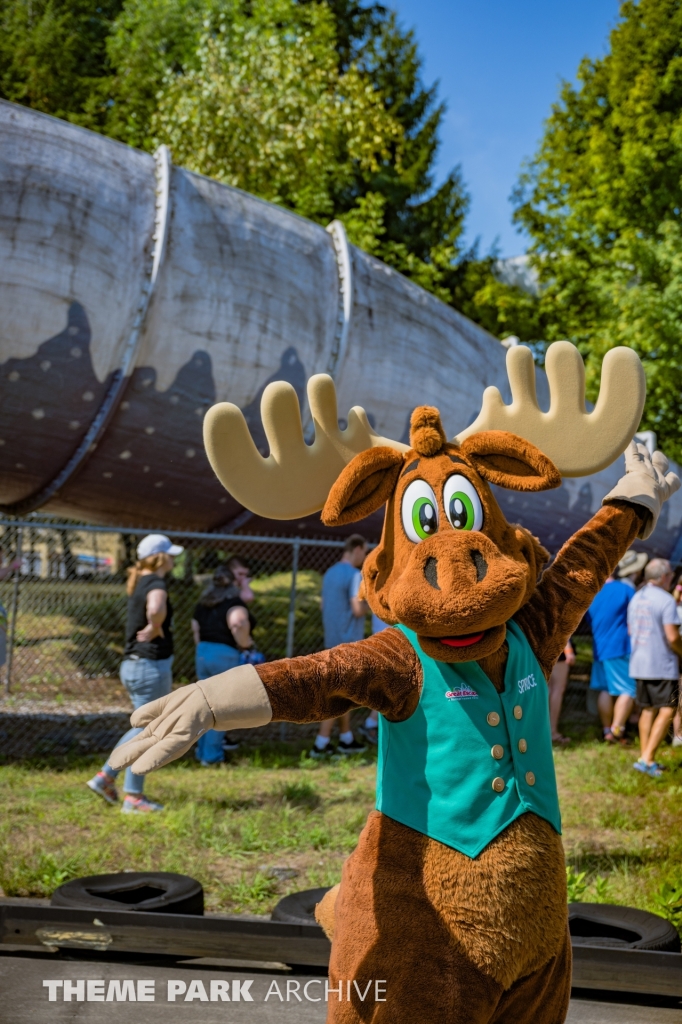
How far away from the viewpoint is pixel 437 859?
6.60 ft

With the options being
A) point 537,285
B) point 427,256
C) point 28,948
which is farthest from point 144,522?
point 537,285

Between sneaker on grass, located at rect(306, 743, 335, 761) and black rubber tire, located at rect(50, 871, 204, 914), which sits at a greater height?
black rubber tire, located at rect(50, 871, 204, 914)

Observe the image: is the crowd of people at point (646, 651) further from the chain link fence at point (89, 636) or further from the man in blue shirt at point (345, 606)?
the man in blue shirt at point (345, 606)

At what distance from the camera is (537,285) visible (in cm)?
2031

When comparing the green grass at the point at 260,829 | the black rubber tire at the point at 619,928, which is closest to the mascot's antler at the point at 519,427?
the black rubber tire at the point at 619,928

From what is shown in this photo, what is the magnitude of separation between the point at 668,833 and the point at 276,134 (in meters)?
12.5

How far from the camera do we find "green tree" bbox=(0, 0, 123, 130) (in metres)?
18.2

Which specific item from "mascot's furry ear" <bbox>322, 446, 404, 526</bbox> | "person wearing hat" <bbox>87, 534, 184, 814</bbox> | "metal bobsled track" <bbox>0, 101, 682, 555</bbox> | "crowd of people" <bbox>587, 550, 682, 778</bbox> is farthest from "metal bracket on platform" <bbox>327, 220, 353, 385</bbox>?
"mascot's furry ear" <bbox>322, 446, 404, 526</bbox>

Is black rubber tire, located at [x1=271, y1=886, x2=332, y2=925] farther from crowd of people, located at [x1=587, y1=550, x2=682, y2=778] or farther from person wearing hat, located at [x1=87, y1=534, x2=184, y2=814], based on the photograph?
crowd of people, located at [x1=587, y1=550, x2=682, y2=778]

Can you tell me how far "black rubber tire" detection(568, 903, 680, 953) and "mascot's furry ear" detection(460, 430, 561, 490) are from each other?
2239 mm

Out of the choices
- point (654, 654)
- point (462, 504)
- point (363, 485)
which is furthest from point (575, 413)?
point (654, 654)

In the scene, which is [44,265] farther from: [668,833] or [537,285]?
[537,285]

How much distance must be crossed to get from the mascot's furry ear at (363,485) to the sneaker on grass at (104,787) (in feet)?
11.9

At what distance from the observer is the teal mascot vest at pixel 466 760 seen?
6.69 feet
